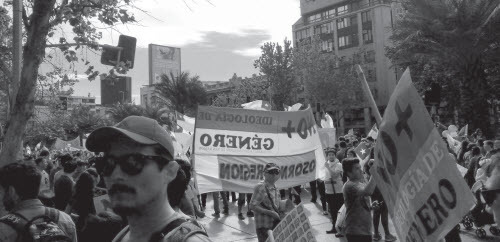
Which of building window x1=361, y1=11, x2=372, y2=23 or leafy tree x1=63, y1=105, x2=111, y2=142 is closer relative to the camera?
building window x1=361, y1=11, x2=372, y2=23

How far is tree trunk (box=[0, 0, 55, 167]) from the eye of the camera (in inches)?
185

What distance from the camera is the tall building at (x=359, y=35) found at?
54344 mm

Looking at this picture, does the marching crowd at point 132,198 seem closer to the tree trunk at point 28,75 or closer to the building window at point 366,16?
the tree trunk at point 28,75

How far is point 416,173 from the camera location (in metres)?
2.77

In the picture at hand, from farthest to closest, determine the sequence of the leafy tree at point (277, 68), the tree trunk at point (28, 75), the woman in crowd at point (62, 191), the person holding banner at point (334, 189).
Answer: the leafy tree at point (277, 68) → the person holding banner at point (334, 189) → the woman in crowd at point (62, 191) → the tree trunk at point (28, 75)

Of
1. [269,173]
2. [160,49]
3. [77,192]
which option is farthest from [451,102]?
[160,49]

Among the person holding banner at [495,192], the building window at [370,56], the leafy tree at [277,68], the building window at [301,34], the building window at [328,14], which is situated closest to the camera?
the person holding banner at [495,192]

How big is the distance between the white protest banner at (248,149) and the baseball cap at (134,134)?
18.2ft

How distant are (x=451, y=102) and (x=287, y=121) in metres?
30.2

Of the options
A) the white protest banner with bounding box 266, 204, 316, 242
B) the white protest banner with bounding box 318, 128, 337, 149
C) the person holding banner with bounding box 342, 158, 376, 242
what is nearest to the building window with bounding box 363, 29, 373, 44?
the white protest banner with bounding box 318, 128, 337, 149

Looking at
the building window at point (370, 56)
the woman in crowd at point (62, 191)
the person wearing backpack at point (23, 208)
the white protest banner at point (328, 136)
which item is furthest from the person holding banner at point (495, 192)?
the building window at point (370, 56)

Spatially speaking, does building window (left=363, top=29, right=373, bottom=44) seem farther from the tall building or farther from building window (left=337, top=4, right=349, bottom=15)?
building window (left=337, top=4, right=349, bottom=15)

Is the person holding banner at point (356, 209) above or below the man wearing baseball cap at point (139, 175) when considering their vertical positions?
below

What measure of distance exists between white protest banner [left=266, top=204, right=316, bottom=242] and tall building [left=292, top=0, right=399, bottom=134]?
45.2 metres
